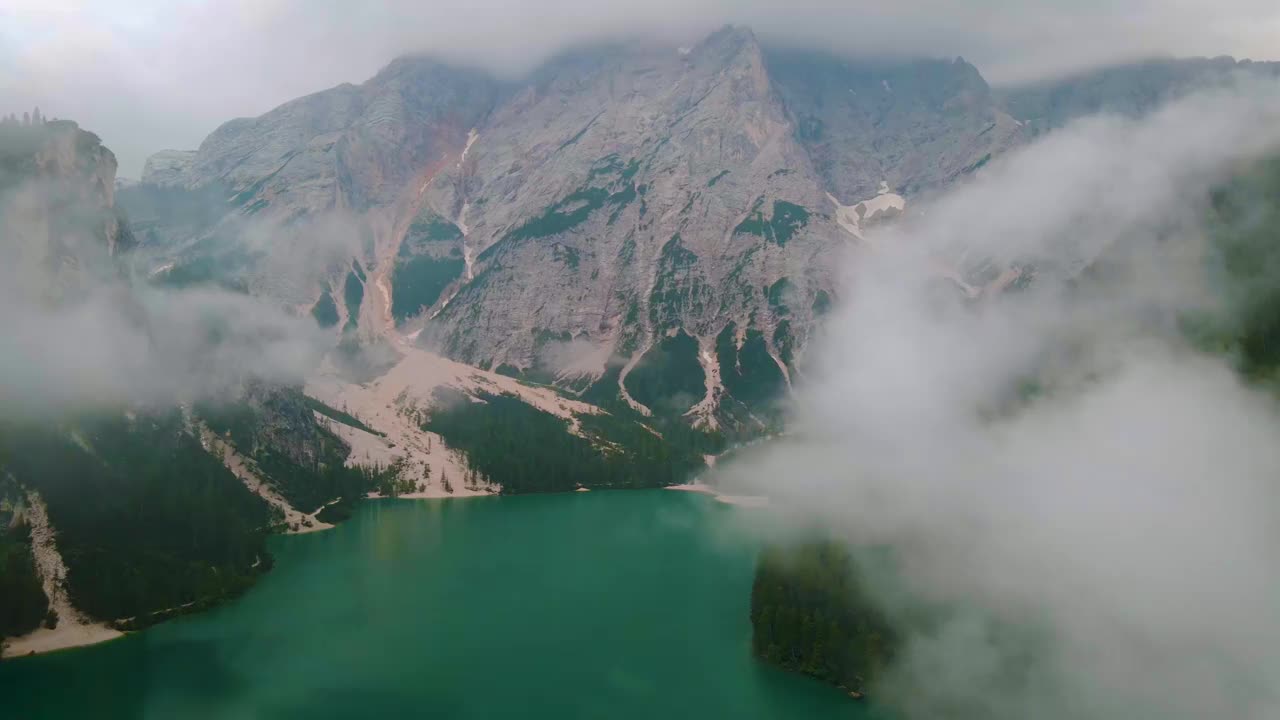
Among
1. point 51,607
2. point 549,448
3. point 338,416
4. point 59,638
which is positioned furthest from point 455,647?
point 338,416

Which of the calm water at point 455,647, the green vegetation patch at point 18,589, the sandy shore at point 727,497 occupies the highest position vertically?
the green vegetation patch at point 18,589

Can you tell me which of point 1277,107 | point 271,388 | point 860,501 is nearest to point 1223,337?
point 860,501

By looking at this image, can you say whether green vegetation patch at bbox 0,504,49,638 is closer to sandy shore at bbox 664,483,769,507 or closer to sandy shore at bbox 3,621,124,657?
sandy shore at bbox 3,621,124,657

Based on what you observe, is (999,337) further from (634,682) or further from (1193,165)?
(634,682)

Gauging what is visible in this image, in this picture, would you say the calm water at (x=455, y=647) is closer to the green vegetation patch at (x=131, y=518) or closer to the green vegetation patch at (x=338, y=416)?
the green vegetation patch at (x=131, y=518)

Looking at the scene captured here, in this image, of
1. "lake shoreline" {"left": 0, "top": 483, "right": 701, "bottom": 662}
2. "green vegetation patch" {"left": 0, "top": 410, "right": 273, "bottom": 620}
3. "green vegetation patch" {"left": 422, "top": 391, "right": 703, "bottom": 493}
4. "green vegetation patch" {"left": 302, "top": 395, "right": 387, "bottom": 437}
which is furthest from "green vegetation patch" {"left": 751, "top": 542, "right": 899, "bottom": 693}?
"green vegetation patch" {"left": 302, "top": 395, "right": 387, "bottom": 437}

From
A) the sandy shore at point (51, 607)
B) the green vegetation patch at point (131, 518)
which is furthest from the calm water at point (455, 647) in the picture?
the green vegetation patch at point (131, 518)

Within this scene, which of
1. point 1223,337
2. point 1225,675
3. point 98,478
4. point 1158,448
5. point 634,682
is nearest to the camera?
point 1225,675

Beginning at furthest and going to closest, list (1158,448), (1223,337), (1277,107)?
(1277,107), (1223,337), (1158,448)
